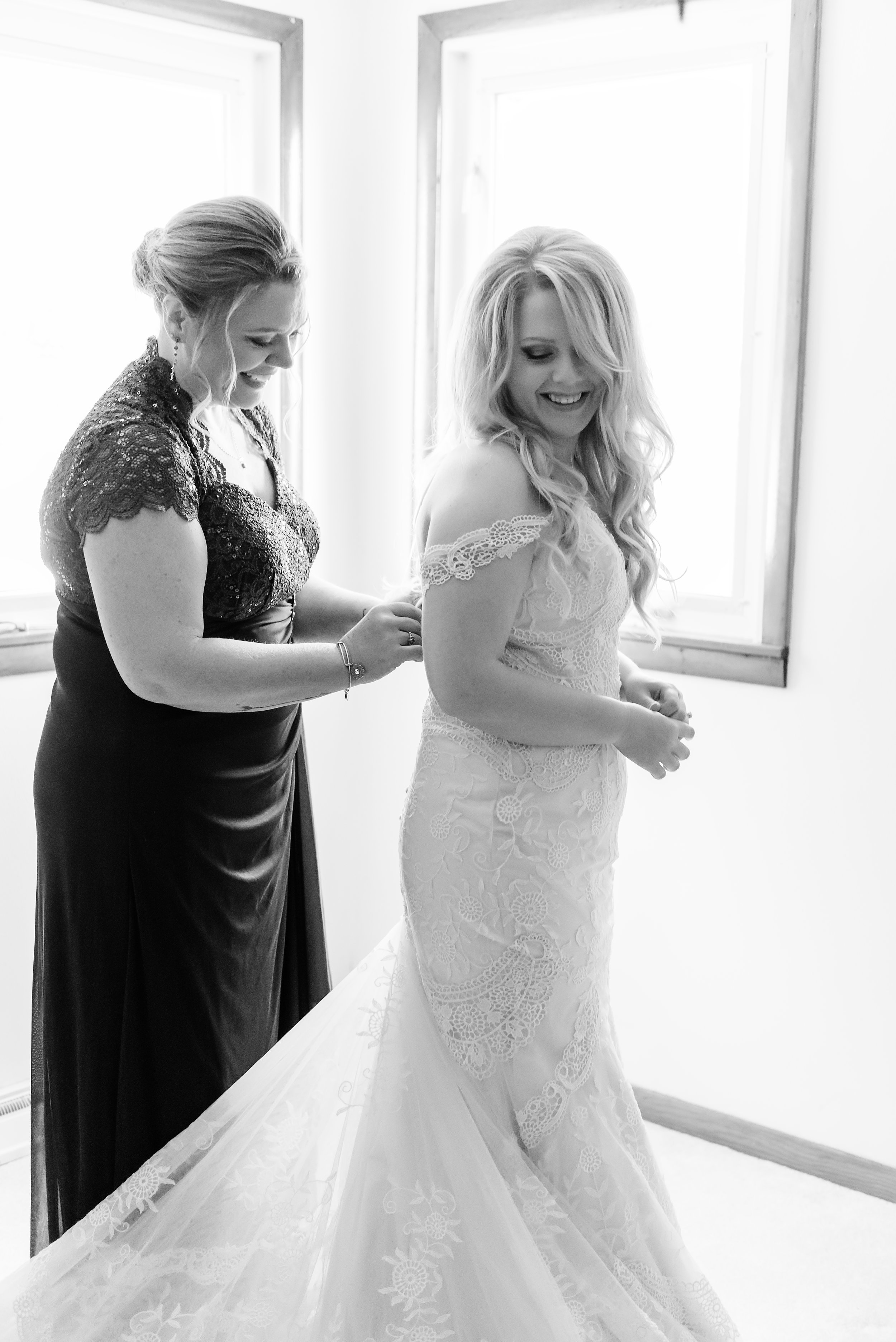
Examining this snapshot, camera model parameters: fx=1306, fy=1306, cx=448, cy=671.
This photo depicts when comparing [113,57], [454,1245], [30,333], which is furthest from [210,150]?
[454,1245]

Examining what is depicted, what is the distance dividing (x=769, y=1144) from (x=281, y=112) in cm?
236

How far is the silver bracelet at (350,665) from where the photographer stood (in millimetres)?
1721

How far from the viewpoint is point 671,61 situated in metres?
2.50

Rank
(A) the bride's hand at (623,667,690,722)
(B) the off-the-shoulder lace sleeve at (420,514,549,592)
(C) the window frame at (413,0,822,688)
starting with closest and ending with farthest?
(B) the off-the-shoulder lace sleeve at (420,514,549,592) < (A) the bride's hand at (623,667,690,722) < (C) the window frame at (413,0,822,688)

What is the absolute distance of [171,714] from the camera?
1.73 meters

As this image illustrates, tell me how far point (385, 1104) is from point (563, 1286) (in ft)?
1.02

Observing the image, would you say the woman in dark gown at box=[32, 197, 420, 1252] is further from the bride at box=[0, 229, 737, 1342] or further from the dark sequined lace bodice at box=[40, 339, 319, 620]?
the bride at box=[0, 229, 737, 1342]

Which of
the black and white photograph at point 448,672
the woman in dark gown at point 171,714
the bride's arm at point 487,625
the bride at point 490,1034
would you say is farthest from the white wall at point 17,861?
the bride's arm at point 487,625

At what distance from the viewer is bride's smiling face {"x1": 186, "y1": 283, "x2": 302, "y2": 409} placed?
1669 mm

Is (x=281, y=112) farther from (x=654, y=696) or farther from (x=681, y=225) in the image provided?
(x=654, y=696)

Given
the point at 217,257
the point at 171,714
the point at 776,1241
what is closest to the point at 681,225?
the point at 217,257

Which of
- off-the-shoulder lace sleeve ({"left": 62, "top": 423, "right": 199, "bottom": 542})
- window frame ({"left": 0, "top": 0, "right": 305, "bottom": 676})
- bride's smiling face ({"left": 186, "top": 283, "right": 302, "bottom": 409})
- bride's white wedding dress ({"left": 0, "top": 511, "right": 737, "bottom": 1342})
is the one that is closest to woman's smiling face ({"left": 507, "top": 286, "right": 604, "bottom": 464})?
bride's white wedding dress ({"left": 0, "top": 511, "right": 737, "bottom": 1342})

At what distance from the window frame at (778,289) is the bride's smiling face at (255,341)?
0.71 meters

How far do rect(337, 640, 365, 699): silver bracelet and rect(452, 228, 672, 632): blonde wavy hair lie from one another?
1.04 feet
